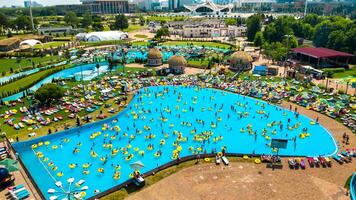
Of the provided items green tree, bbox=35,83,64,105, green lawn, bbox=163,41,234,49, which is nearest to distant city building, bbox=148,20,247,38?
green lawn, bbox=163,41,234,49

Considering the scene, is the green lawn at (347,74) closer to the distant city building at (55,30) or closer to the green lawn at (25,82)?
the green lawn at (25,82)

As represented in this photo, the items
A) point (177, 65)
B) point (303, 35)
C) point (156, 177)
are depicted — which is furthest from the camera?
point (303, 35)

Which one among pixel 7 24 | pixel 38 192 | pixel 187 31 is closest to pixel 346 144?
pixel 38 192

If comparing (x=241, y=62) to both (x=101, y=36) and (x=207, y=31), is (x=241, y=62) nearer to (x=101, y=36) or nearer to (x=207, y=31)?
(x=207, y=31)

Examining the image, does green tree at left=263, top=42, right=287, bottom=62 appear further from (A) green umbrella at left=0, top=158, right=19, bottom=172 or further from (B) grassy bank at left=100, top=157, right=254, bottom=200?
(A) green umbrella at left=0, top=158, right=19, bottom=172

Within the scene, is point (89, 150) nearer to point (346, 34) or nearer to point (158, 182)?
point (158, 182)

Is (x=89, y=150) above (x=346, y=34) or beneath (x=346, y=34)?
beneath

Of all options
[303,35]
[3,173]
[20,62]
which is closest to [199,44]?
[303,35]

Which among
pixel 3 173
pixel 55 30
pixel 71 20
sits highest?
pixel 71 20
